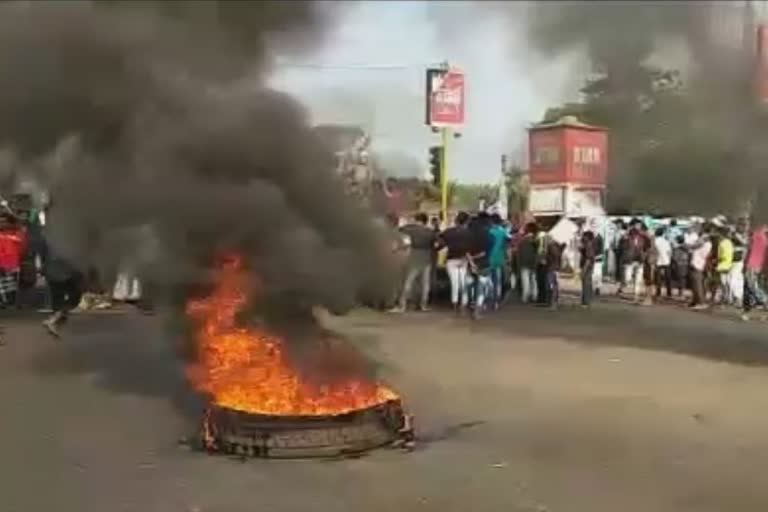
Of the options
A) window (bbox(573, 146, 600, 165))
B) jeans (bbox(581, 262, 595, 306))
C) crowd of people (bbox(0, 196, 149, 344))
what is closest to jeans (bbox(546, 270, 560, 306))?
jeans (bbox(581, 262, 595, 306))

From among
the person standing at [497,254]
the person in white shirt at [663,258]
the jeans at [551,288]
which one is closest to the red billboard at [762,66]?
the person standing at [497,254]

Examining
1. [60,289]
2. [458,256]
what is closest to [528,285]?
[458,256]

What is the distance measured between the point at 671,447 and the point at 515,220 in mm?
16194

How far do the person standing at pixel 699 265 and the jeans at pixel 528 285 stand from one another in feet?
7.95

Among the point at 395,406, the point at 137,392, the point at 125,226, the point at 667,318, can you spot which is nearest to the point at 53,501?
the point at 125,226

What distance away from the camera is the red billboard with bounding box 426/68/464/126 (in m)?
6.55

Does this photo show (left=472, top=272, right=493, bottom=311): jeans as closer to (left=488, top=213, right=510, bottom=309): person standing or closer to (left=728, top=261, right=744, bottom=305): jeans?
Answer: (left=488, top=213, right=510, bottom=309): person standing

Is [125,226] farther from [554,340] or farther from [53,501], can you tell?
[554,340]

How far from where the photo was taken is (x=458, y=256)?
53.6 ft

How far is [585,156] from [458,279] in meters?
2.87

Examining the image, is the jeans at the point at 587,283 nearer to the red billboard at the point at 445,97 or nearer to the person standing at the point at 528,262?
the person standing at the point at 528,262

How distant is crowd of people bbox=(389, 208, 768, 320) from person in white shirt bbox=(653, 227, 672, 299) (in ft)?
0.05

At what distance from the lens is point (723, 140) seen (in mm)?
8531

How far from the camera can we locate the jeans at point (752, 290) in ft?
55.7
